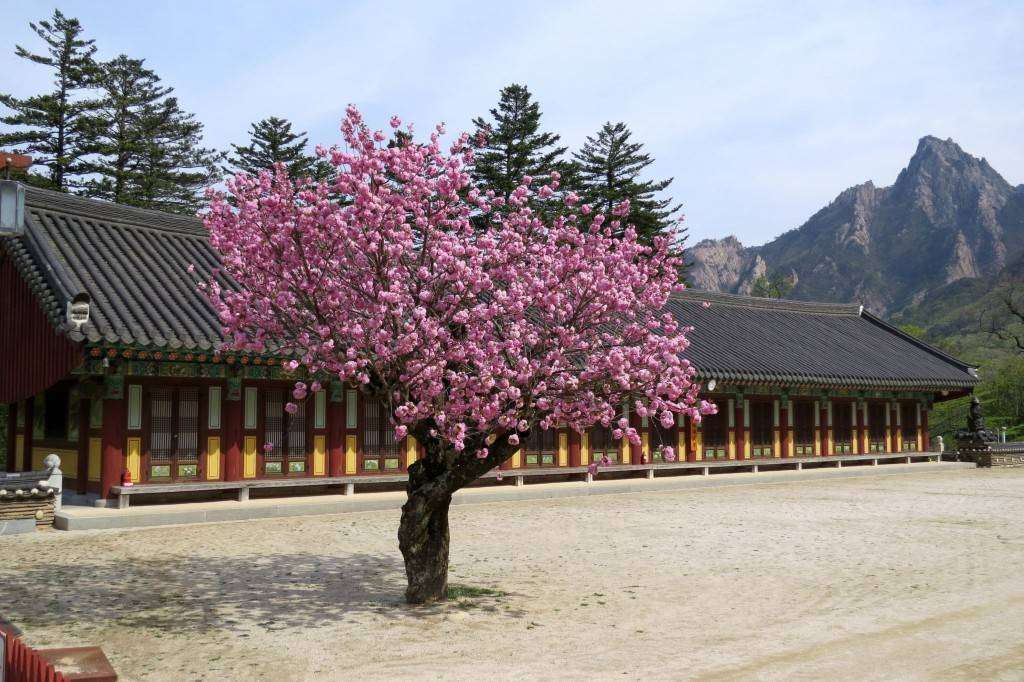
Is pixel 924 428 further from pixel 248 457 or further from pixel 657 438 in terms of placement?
pixel 248 457

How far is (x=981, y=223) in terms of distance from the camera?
15625 centimetres

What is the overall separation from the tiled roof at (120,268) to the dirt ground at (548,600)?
12.5 ft

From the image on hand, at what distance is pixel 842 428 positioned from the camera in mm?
33156

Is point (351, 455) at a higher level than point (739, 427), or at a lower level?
lower

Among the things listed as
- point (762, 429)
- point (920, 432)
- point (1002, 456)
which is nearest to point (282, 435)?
point (762, 429)

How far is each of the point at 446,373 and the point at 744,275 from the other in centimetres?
16110

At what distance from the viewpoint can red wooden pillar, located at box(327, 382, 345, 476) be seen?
2098cm

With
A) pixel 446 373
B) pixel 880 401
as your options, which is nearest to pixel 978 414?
pixel 880 401

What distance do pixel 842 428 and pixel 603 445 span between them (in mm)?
11666

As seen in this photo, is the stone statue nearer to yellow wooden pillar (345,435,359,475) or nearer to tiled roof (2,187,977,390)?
tiled roof (2,187,977,390)

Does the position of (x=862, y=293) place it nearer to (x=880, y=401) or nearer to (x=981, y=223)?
(x=981, y=223)

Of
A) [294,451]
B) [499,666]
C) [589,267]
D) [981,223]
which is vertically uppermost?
[981,223]

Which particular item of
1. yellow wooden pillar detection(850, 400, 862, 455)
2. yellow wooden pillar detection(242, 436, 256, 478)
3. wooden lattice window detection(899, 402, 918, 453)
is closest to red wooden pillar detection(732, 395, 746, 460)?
yellow wooden pillar detection(850, 400, 862, 455)

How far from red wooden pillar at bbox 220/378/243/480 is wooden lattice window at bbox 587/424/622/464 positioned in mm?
10373
